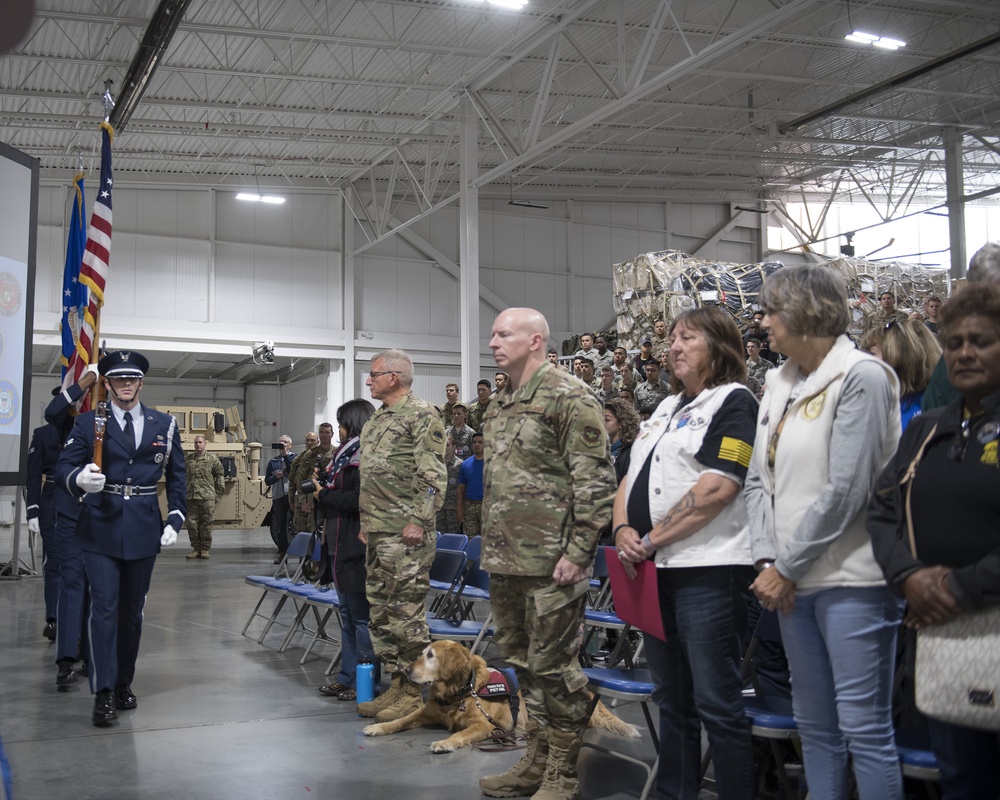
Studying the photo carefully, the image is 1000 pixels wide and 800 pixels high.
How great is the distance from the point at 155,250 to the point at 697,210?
13.2m

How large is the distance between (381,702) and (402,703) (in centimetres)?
14

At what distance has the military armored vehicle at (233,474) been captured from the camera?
17.0 m

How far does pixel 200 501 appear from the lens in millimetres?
15141

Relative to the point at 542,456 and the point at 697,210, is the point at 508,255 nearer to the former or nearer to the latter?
the point at 697,210

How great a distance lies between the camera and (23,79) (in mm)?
14773

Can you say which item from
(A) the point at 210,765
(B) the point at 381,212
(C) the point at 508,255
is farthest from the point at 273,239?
(A) the point at 210,765

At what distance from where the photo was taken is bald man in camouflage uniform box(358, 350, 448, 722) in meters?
4.89

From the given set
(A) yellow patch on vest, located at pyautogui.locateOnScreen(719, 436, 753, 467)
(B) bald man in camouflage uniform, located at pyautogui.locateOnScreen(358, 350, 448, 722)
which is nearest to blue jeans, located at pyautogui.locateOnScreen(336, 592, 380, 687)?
(B) bald man in camouflage uniform, located at pyautogui.locateOnScreen(358, 350, 448, 722)

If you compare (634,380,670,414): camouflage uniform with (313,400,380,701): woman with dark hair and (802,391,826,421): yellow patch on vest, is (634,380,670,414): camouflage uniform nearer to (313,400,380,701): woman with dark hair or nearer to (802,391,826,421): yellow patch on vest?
(313,400,380,701): woman with dark hair

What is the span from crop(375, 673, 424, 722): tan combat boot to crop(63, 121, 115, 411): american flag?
285cm

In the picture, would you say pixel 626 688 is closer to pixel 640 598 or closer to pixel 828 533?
pixel 640 598

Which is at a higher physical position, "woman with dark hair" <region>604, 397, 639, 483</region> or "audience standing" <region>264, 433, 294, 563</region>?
"woman with dark hair" <region>604, 397, 639, 483</region>

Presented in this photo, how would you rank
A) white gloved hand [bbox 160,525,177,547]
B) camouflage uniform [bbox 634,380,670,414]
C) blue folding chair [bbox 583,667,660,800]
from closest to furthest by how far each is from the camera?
blue folding chair [bbox 583,667,660,800] < white gloved hand [bbox 160,525,177,547] < camouflage uniform [bbox 634,380,670,414]

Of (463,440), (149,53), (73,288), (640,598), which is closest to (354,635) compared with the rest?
(640,598)
